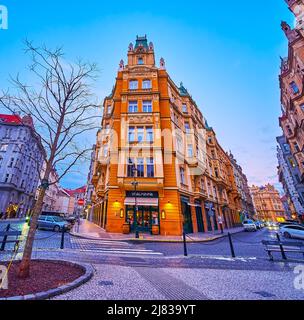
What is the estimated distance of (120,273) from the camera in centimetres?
551

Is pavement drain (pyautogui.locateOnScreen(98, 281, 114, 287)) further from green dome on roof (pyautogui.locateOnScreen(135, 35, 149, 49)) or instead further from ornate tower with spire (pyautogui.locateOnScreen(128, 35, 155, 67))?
green dome on roof (pyautogui.locateOnScreen(135, 35, 149, 49))

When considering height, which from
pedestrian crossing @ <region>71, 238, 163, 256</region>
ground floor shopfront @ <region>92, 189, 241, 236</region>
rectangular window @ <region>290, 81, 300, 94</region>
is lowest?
pedestrian crossing @ <region>71, 238, 163, 256</region>

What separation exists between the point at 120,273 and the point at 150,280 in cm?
117

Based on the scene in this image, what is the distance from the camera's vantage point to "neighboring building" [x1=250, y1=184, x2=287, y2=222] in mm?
109688

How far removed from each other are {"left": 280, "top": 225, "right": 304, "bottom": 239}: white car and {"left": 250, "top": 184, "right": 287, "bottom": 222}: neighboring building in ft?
373

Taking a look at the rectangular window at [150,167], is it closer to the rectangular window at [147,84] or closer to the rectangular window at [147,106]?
the rectangular window at [147,106]

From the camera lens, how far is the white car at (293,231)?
16502 millimetres

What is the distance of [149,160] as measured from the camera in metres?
19.5

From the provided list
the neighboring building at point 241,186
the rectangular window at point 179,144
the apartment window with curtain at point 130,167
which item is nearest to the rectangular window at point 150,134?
the apartment window with curtain at point 130,167

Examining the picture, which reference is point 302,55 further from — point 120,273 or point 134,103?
point 120,273

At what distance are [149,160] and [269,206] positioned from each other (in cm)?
12660

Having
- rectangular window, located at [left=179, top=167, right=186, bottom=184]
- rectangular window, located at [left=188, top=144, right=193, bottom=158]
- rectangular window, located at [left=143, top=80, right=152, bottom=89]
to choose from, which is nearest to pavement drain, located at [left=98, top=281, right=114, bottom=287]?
rectangular window, located at [left=179, top=167, right=186, bottom=184]

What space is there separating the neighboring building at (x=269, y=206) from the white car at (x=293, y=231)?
11358 centimetres
